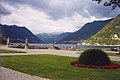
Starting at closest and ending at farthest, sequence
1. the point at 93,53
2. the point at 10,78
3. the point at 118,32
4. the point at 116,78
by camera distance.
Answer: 1. the point at 10,78
2. the point at 116,78
3. the point at 93,53
4. the point at 118,32

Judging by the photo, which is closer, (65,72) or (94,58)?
(65,72)

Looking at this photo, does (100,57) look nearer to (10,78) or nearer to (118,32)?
(10,78)

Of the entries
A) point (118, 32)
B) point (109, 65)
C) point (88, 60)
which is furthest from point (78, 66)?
point (118, 32)

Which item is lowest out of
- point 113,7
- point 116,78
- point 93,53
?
point 116,78

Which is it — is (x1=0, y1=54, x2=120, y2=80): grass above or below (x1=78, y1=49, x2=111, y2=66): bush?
below

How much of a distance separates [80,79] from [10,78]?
3928mm

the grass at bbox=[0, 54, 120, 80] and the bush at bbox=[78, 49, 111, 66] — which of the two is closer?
the grass at bbox=[0, 54, 120, 80]

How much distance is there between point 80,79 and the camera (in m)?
16.4

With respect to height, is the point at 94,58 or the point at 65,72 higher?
the point at 94,58

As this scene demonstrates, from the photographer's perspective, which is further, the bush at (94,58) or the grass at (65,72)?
the bush at (94,58)

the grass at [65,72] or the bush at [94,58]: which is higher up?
the bush at [94,58]

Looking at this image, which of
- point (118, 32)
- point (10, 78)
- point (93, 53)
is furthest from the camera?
point (118, 32)

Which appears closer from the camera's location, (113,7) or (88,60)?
(113,7)

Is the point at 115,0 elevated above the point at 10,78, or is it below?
above
